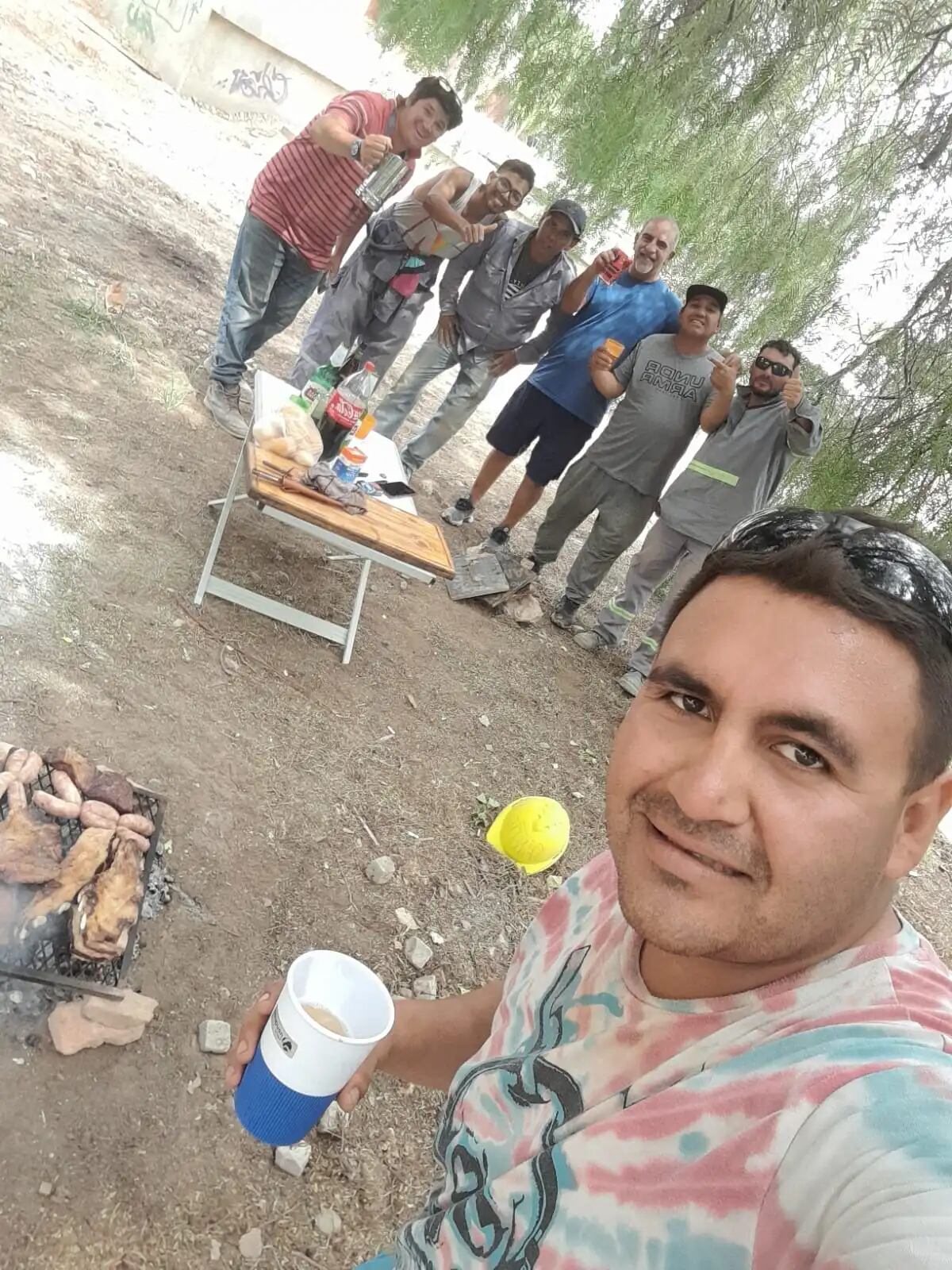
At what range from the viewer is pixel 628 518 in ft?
14.7

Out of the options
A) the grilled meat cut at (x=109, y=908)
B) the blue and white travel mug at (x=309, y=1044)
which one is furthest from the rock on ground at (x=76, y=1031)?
the blue and white travel mug at (x=309, y=1044)

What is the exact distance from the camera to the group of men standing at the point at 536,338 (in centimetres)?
395

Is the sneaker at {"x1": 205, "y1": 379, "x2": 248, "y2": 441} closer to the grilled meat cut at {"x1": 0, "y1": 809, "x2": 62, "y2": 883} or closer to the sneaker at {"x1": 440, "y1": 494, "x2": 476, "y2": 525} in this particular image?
the sneaker at {"x1": 440, "y1": 494, "x2": 476, "y2": 525}

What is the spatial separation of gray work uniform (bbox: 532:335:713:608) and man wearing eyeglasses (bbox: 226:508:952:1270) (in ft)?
11.3

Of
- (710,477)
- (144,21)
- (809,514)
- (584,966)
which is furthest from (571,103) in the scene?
(144,21)

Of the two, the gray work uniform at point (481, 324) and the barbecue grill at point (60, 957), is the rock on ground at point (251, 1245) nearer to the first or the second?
the barbecue grill at point (60, 957)

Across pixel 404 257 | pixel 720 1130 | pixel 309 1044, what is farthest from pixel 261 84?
pixel 720 1130

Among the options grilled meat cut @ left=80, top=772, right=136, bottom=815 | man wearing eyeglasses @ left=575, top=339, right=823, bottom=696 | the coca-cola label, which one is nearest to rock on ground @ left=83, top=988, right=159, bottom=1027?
grilled meat cut @ left=80, top=772, right=136, bottom=815

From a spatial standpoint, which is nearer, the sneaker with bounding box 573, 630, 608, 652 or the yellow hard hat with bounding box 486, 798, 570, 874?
the yellow hard hat with bounding box 486, 798, 570, 874

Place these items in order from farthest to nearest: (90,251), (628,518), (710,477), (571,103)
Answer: (90,251) → (628,518) → (710,477) → (571,103)

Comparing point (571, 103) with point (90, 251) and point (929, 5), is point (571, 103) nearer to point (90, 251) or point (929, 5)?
point (929, 5)

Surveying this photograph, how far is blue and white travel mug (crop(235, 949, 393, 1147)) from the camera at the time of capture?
1057mm

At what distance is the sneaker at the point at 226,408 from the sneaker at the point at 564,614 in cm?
197

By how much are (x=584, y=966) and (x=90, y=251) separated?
5.99 meters
